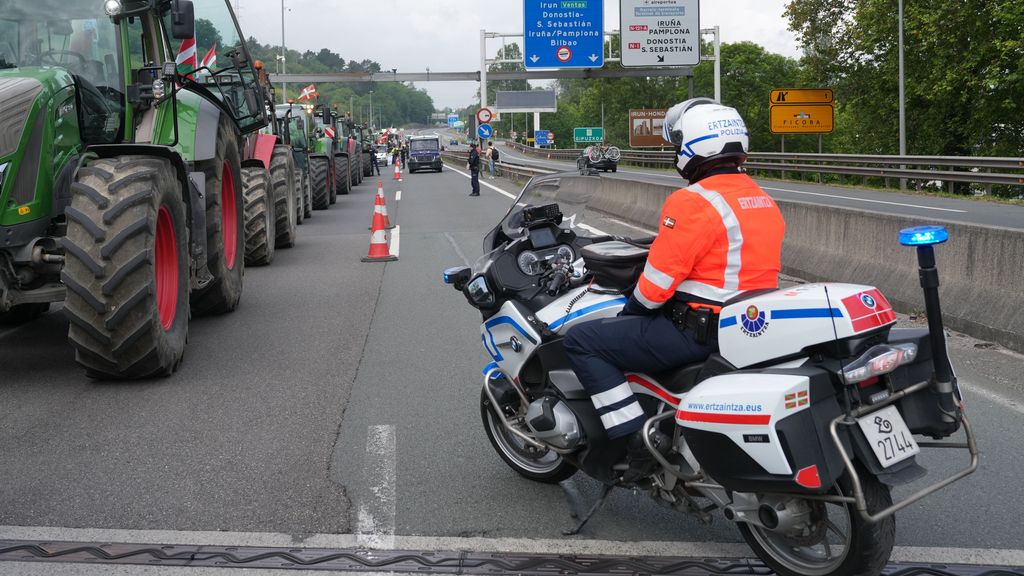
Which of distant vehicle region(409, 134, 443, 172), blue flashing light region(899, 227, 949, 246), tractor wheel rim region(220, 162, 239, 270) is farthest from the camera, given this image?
distant vehicle region(409, 134, 443, 172)

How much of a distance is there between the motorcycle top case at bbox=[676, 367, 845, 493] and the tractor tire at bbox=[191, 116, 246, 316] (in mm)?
6523

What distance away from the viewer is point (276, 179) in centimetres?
1736

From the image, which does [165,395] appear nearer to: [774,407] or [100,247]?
[100,247]

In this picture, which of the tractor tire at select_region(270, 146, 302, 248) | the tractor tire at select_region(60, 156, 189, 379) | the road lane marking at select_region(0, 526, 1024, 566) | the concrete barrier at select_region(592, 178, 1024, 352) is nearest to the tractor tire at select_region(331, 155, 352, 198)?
the tractor tire at select_region(270, 146, 302, 248)

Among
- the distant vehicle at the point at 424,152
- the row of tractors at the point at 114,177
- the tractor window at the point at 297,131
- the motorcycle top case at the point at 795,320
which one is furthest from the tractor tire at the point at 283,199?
the distant vehicle at the point at 424,152

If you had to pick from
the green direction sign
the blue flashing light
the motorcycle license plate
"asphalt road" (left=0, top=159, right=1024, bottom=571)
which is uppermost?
the green direction sign

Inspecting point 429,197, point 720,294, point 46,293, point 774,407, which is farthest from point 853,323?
point 429,197

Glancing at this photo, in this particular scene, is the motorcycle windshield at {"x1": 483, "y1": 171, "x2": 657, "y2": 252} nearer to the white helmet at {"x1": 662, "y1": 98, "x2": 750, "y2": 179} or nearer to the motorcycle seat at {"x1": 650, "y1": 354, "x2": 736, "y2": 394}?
the white helmet at {"x1": 662, "y1": 98, "x2": 750, "y2": 179}

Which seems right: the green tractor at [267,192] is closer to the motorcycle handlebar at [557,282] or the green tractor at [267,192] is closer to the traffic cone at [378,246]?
the traffic cone at [378,246]

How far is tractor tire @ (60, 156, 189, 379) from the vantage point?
23.6 ft

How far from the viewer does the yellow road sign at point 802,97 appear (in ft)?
142

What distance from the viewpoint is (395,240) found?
18328 mm

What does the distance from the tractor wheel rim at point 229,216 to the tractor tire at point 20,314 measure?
6.47 ft

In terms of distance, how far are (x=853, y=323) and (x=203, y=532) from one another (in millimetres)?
2934
